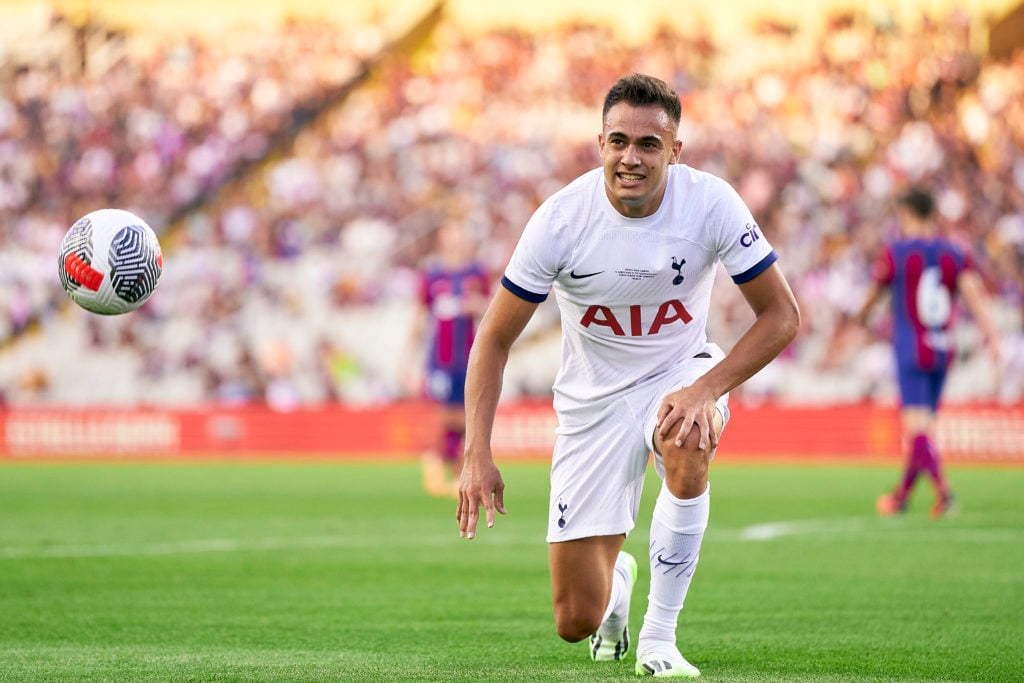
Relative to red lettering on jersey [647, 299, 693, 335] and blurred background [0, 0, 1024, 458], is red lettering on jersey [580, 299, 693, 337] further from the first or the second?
blurred background [0, 0, 1024, 458]

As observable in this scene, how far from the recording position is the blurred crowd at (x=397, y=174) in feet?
78.8

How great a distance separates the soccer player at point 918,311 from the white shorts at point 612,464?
22.0ft

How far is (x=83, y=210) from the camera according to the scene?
2736 cm

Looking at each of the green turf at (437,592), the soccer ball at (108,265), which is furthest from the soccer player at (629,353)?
the soccer ball at (108,265)

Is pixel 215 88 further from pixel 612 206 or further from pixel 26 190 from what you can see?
pixel 612 206

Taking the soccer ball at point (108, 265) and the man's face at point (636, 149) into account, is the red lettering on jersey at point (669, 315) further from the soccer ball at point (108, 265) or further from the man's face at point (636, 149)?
the soccer ball at point (108, 265)

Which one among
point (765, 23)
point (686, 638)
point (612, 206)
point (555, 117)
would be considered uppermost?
point (765, 23)

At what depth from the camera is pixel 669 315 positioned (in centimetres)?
563

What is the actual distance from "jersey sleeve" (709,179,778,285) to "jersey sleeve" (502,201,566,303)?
0.58 m

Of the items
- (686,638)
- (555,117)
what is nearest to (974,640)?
(686,638)

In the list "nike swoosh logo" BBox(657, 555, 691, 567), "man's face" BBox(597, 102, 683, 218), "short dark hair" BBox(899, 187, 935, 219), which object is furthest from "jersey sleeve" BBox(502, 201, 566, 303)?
"short dark hair" BBox(899, 187, 935, 219)

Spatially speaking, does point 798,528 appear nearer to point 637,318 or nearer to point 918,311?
point 918,311

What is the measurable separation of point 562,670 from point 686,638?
102 cm

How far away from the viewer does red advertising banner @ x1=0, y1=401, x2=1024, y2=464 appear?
21.7 m
